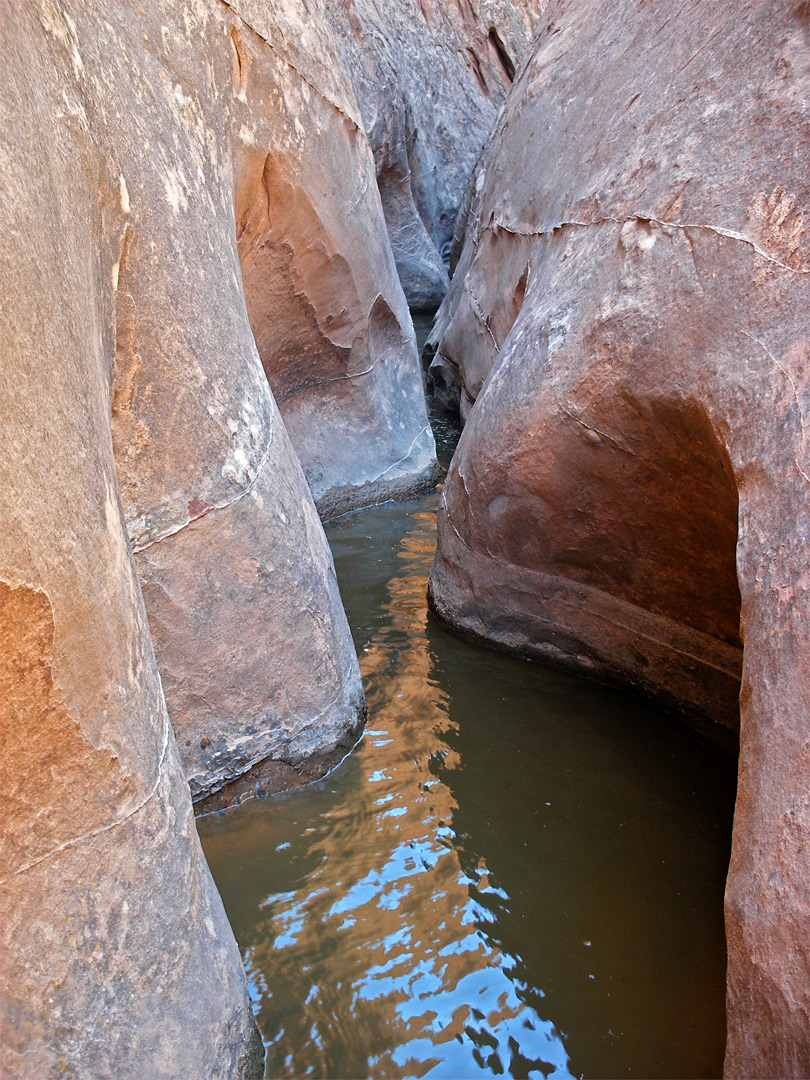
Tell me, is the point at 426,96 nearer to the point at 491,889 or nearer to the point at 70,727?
the point at 491,889

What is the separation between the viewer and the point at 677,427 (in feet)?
8.65

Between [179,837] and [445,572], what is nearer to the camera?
[179,837]

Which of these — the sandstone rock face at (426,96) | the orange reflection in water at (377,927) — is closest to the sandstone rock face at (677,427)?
the orange reflection in water at (377,927)

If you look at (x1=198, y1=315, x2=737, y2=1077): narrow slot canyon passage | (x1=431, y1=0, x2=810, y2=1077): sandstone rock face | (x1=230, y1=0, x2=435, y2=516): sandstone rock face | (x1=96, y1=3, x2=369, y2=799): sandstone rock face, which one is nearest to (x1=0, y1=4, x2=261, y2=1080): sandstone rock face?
(x1=198, y1=315, x2=737, y2=1077): narrow slot canyon passage

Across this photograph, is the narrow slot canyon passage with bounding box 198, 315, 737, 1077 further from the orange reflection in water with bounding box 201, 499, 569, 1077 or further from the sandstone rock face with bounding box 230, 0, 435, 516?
the sandstone rock face with bounding box 230, 0, 435, 516

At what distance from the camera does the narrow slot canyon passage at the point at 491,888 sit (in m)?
2.05

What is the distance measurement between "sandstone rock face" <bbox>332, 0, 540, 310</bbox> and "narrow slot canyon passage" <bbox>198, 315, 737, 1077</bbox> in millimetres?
6987

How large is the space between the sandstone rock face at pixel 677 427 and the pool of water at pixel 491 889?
13.0 inches

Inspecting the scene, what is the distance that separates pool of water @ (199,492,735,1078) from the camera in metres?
2.05

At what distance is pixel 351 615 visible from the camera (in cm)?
411

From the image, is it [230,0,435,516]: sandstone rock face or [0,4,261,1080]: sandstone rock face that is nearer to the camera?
[0,4,261,1080]: sandstone rock face

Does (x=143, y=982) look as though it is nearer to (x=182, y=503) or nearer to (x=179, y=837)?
(x=179, y=837)

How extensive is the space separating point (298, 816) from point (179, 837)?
1138mm

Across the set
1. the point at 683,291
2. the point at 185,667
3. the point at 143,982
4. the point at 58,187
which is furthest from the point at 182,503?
the point at 683,291
